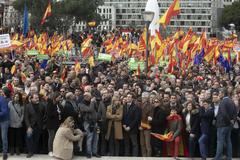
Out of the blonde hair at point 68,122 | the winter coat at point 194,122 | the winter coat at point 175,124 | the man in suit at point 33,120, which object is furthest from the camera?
the winter coat at point 175,124

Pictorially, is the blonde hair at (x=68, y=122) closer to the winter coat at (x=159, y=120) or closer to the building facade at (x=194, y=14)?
the winter coat at (x=159, y=120)

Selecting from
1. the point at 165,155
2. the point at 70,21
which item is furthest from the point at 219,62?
the point at 70,21

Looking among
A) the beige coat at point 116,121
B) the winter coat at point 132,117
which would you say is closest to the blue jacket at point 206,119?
the winter coat at point 132,117

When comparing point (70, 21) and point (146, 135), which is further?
point (70, 21)

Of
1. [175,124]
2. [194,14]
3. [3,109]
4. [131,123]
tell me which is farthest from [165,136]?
[194,14]

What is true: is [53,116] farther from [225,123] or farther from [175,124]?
[225,123]

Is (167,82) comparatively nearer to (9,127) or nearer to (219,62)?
(9,127)

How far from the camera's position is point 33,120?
528 inches

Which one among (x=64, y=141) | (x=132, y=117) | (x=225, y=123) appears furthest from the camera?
(x=132, y=117)

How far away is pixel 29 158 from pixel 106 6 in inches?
6933

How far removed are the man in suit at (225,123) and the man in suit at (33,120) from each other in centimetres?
435

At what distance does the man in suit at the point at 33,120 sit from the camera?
1334cm

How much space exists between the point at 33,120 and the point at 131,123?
245 cm

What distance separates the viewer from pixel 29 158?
13305 millimetres
